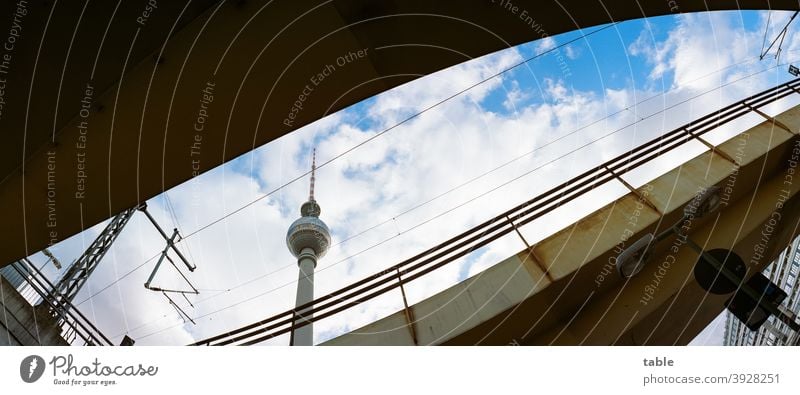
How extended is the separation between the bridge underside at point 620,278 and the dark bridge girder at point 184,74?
2.25m

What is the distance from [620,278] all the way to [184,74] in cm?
585

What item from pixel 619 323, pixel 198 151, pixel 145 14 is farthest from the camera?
pixel 198 151

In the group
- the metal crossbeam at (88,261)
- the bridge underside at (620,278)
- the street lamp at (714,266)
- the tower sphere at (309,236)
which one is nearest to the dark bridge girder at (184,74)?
the bridge underside at (620,278)

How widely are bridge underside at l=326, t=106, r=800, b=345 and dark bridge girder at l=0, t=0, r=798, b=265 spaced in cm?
225

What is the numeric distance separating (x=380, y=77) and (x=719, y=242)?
4.90 m

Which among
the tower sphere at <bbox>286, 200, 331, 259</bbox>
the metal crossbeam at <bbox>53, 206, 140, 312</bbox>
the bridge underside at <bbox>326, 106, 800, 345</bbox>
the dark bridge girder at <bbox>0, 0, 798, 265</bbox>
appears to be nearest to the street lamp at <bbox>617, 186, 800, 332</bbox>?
the bridge underside at <bbox>326, 106, 800, 345</bbox>

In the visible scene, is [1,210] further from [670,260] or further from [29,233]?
[670,260]

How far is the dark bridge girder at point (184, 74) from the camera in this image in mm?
4941

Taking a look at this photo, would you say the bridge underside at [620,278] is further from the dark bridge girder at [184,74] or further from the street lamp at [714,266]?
the dark bridge girder at [184,74]

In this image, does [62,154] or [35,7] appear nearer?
[35,7]

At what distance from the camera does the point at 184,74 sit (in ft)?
18.0

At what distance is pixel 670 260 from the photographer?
5738 mm

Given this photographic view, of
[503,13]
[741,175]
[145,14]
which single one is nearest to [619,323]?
[741,175]

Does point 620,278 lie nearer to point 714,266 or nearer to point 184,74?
point 714,266
